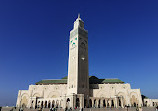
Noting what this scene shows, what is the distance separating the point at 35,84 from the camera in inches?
2068

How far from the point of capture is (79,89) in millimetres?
38844

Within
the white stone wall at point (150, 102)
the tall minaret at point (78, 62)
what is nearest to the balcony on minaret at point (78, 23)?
the tall minaret at point (78, 62)

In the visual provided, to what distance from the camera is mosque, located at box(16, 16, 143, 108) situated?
37.8 meters

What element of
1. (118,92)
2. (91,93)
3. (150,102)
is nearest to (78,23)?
(91,93)

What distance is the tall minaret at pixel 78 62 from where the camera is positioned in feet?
131

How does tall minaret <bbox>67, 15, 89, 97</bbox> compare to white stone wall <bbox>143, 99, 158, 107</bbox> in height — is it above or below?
above

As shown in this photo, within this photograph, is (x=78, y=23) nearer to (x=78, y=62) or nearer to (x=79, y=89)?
(x=78, y=62)

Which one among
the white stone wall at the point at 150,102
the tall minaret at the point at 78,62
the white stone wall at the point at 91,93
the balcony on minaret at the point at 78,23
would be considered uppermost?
the balcony on minaret at the point at 78,23

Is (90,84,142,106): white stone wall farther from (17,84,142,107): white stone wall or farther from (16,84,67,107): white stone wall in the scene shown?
(16,84,67,107): white stone wall

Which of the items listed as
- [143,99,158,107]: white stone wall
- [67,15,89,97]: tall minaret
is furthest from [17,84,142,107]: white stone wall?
[67,15,89,97]: tall minaret

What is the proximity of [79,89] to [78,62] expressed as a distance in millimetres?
8722

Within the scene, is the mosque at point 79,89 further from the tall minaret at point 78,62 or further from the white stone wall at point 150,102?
the white stone wall at point 150,102

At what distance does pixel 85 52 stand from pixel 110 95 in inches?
708

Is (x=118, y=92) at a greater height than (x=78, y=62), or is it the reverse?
(x=78, y=62)
